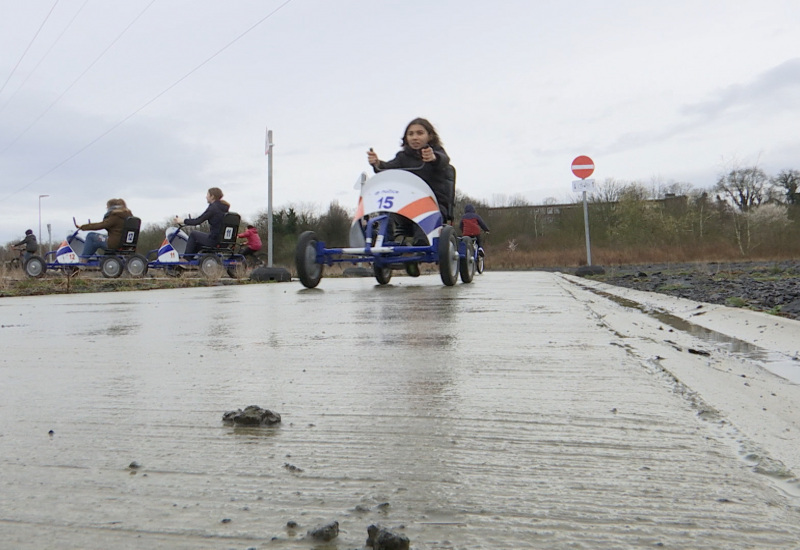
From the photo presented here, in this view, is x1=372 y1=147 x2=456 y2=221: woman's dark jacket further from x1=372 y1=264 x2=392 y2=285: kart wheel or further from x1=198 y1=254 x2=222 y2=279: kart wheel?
x1=198 y1=254 x2=222 y2=279: kart wheel

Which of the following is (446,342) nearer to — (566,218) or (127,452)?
(127,452)

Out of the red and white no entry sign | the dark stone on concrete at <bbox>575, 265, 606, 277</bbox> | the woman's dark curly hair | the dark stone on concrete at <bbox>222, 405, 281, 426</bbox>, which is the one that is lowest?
the dark stone on concrete at <bbox>222, 405, 281, 426</bbox>

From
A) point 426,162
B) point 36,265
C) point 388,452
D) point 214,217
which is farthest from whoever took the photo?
point 36,265

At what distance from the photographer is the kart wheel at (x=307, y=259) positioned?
6781 millimetres

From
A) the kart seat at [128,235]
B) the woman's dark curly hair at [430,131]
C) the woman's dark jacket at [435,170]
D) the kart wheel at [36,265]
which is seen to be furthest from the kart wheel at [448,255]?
the kart wheel at [36,265]

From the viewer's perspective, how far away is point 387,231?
697cm

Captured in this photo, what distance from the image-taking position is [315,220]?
52.6 meters

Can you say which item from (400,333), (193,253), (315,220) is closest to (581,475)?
(400,333)

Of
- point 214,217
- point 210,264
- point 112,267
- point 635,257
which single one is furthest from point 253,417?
point 635,257

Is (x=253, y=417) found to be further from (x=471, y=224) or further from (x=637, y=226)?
(x=637, y=226)

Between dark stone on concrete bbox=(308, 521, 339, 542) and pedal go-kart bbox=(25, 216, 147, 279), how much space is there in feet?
41.3

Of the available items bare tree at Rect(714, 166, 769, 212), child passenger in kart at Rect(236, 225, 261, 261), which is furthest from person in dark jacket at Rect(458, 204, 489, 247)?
bare tree at Rect(714, 166, 769, 212)

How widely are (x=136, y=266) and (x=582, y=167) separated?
9.24 m

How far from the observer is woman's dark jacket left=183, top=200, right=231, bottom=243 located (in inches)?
482
